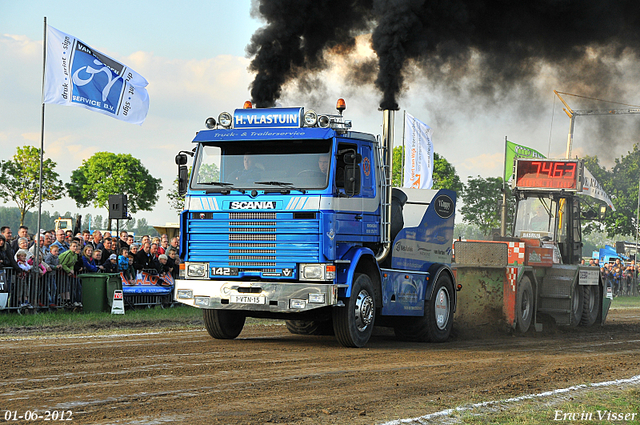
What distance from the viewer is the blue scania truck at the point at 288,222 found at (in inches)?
413

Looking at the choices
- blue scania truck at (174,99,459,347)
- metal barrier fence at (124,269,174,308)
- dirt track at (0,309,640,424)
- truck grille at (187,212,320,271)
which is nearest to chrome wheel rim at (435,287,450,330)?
dirt track at (0,309,640,424)

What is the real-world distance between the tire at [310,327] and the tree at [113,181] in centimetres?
4863

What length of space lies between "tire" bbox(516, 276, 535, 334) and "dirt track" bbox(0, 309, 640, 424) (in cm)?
213

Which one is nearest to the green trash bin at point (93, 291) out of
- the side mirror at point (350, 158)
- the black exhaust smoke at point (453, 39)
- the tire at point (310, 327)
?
the tire at point (310, 327)

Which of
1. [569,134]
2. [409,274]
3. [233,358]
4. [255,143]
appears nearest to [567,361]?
→ [409,274]

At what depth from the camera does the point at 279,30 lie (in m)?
14.6

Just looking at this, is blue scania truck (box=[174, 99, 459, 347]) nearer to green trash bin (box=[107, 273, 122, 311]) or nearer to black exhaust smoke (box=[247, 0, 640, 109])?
black exhaust smoke (box=[247, 0, 640, 109])

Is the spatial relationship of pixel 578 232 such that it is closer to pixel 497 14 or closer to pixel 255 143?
pixel 497 14

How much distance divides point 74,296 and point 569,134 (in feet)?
62.7

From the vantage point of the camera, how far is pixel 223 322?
1190cm

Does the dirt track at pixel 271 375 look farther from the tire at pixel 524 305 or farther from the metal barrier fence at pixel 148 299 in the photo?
the metal barrier fence at pixel 148 299

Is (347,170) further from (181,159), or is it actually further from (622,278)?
(622,278)

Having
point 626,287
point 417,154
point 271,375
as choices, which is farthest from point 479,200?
point 271,375

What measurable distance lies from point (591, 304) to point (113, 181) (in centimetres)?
4835
